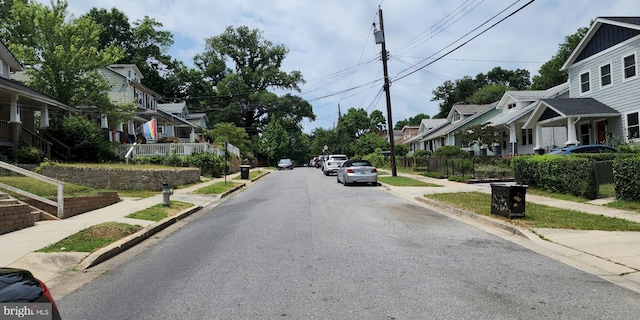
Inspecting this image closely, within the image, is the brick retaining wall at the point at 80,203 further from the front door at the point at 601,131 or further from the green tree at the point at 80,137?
the front door at the point at 601,131

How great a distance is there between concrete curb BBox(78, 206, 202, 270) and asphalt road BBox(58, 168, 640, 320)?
51 cm

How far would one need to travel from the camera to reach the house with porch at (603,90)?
21.9 metres

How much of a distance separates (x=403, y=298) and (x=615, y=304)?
7.68 feet

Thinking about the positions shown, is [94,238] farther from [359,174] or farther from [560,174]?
[359,174]

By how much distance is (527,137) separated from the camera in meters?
33.1

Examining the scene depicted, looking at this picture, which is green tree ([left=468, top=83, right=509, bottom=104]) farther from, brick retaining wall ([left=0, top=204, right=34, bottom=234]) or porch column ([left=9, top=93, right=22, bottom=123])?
brick retaining wall ([left=0, top=204, right=34, bottom=234])

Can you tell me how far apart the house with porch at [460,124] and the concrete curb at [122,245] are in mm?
29718

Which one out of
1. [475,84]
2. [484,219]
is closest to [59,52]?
[484,219]

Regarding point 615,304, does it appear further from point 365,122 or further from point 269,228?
point 365,122

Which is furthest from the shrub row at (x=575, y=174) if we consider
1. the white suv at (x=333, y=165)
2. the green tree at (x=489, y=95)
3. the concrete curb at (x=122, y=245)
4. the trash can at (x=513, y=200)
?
the green tree at (x=489, y=95)

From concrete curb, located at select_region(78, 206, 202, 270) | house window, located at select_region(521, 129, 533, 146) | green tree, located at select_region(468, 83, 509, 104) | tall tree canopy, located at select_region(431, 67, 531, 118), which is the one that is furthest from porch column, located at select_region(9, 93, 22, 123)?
tall tree canopy, located at select_region(431, 67, 531, 118)

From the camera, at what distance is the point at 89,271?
704 cm

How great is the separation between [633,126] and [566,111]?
309 cm

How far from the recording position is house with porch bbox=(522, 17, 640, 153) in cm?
2194
